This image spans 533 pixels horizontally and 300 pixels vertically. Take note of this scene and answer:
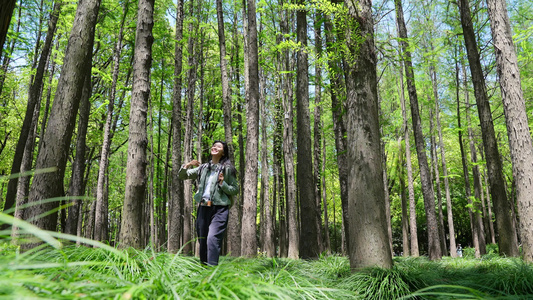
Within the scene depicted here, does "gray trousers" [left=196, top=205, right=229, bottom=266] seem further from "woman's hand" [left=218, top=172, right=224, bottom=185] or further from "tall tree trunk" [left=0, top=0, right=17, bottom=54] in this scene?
"tall tree trunk" [left=0, top=0, right=17, bottom=54]

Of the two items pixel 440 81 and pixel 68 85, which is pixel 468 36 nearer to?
pixel 68 85

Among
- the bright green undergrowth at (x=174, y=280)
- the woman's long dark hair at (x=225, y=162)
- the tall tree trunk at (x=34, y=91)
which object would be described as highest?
the tall tree trunk at (x=34, y=91)

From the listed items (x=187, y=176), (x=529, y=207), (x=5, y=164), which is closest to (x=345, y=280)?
(x=187, y=176)

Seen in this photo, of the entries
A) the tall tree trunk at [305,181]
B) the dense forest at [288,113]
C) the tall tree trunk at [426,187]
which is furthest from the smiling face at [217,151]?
the tall tree trunk at [426,187]

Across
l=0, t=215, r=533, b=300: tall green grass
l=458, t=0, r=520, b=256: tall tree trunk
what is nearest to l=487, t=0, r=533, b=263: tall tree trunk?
l=458, t=0, r=520, b=256: tall tree trunk

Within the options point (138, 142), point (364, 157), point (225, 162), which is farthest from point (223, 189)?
point (364, 157)

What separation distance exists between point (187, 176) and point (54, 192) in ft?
6.13

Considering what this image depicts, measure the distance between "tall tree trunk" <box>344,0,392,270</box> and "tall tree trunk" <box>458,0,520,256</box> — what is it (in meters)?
5.58

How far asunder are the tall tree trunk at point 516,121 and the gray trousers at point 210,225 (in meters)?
5.54

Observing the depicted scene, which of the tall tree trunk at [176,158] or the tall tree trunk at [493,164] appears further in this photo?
the tall tree trunk at [176,158]

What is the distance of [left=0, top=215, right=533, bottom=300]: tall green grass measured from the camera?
4.56 feet

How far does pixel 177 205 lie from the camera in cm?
1145

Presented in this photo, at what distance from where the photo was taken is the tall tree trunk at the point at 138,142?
15.1ft

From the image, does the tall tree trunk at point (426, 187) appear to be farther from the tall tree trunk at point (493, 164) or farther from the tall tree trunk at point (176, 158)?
the tall tree trunk at point (176, 158)
